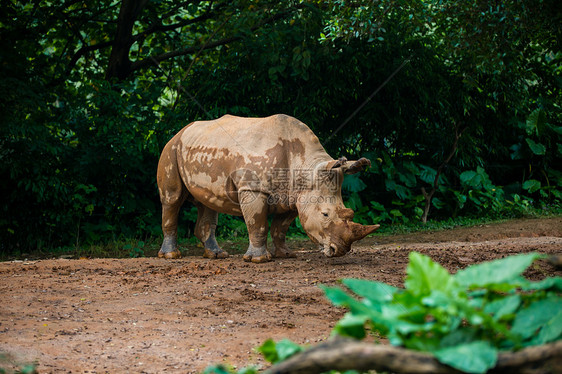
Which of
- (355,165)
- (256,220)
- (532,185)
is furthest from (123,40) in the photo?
(532,185)

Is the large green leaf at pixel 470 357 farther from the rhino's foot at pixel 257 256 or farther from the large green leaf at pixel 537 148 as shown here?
the large green leaf at pixel 537 148

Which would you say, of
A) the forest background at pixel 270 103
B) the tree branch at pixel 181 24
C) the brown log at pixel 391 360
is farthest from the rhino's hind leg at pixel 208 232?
the brown log at pixel 391 360

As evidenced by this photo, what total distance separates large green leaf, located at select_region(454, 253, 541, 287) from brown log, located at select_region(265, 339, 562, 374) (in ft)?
0.68

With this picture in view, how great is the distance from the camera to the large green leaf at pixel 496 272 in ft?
5.42

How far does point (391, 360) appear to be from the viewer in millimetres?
1513

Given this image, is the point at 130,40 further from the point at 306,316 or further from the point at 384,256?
the point at 306,316

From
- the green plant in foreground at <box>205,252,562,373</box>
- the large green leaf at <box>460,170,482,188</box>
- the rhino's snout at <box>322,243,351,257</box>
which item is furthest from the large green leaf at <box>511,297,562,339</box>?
the large green leaf at <box>460,170,482,188</box>

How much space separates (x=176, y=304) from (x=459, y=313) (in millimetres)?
3884

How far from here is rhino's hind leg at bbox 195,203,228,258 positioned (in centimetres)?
767

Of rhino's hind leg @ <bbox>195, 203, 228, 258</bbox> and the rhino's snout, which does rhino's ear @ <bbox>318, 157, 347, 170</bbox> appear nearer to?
the rhino's snout

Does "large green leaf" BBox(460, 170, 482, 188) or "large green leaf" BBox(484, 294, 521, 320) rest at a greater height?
"large green leaf" BBox(460, 170, 482, 188)

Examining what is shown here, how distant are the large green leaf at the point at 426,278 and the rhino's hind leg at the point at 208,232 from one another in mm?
6025

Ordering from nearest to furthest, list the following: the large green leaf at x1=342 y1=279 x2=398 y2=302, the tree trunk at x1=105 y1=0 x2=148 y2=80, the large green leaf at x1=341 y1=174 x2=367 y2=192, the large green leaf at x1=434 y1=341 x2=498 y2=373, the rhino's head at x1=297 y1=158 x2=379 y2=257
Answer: the large green leaf at x1=434 y1=341 x2=498 y2=373
the large green leaf at x1=342 y1=279 x2=398 y2=302
the rhino's head at x1=297 y1=158 x2=379 y2=257
the tree trunk at x1=105 y1=0 x2=148 y2=80
the large green leaf at x1=341 y1=174 x2=367 y2=192

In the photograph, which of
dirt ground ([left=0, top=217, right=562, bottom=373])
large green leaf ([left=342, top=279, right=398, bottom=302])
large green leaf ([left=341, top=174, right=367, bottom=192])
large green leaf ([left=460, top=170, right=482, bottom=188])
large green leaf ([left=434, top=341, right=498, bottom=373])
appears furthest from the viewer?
large green leaf ([left=460, top=170, right=482, bottom=188])
